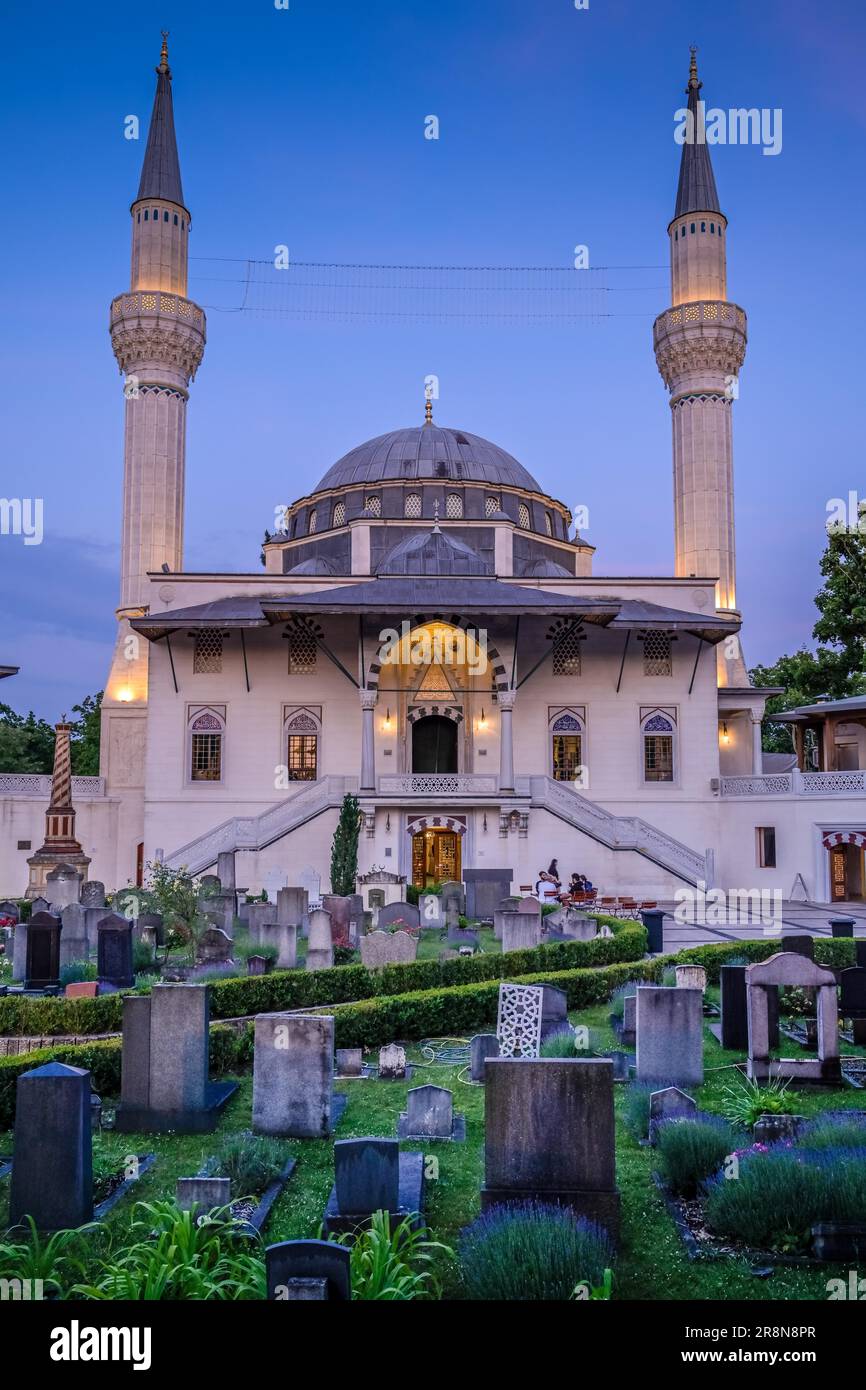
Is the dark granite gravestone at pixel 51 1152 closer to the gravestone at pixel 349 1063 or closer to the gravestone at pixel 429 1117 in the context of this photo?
the gravestone at pixel 429 1117

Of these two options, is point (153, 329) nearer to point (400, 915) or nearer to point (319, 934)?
point (400, 915)

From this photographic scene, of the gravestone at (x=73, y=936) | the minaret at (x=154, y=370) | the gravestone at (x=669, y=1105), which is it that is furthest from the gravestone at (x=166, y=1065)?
the minaret at (x=154, y=370)

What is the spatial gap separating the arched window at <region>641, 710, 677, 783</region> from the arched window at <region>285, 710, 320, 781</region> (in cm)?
965

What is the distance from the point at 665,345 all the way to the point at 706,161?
7.18 meters

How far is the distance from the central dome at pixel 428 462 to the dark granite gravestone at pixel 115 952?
88.3 ft

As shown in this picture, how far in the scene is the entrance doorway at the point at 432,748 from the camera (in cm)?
3106

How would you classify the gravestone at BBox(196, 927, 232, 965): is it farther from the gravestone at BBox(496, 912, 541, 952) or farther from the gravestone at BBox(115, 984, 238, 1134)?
the gravestone at BBox(115, 984, 238, 1134)

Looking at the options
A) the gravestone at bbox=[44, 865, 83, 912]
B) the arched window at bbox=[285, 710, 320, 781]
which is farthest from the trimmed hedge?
the arched window at bbox=[285, 710, 320, 781]

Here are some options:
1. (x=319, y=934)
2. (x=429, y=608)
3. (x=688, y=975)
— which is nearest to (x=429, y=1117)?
(x=688, y=975)

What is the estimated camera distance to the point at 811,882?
2692 centimetres

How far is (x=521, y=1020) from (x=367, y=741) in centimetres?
1799

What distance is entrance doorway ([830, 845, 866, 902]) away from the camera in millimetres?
27016

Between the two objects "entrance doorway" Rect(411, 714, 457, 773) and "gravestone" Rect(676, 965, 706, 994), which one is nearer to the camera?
"gravestone" Rect(676, 965, 706, 994)
